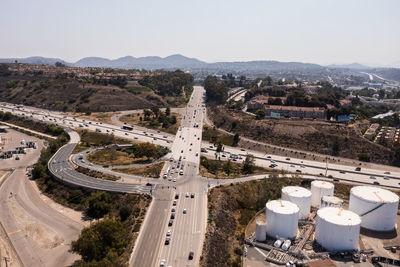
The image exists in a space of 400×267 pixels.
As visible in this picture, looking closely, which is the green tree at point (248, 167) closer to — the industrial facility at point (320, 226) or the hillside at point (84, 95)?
the industrial facility at point (320, 226)

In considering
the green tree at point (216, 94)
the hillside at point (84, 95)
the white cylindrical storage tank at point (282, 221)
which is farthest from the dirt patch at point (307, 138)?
the hillside at point (84, 95)

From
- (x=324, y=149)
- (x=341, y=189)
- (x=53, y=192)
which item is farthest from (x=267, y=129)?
(x=53, y=192)

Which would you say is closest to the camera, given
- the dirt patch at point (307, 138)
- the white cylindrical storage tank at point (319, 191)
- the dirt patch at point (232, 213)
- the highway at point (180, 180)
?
the highway at point (180, 180)

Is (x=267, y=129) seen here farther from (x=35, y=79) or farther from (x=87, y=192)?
(x=35, y=79)

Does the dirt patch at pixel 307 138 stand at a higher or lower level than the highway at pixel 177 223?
higher

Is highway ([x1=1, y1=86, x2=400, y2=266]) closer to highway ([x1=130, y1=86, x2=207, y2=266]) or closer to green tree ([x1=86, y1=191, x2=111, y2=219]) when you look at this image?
highway ([x1=130, y1=86, x2=207, y2=266])

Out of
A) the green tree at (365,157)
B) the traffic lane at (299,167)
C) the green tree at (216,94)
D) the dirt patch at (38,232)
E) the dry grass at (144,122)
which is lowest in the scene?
the dirt patch at (38,232)

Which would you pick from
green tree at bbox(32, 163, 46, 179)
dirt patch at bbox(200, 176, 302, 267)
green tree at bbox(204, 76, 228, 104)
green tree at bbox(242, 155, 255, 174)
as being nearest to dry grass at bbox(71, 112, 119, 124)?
green tree at bbox(32, 163, 46, 179)
